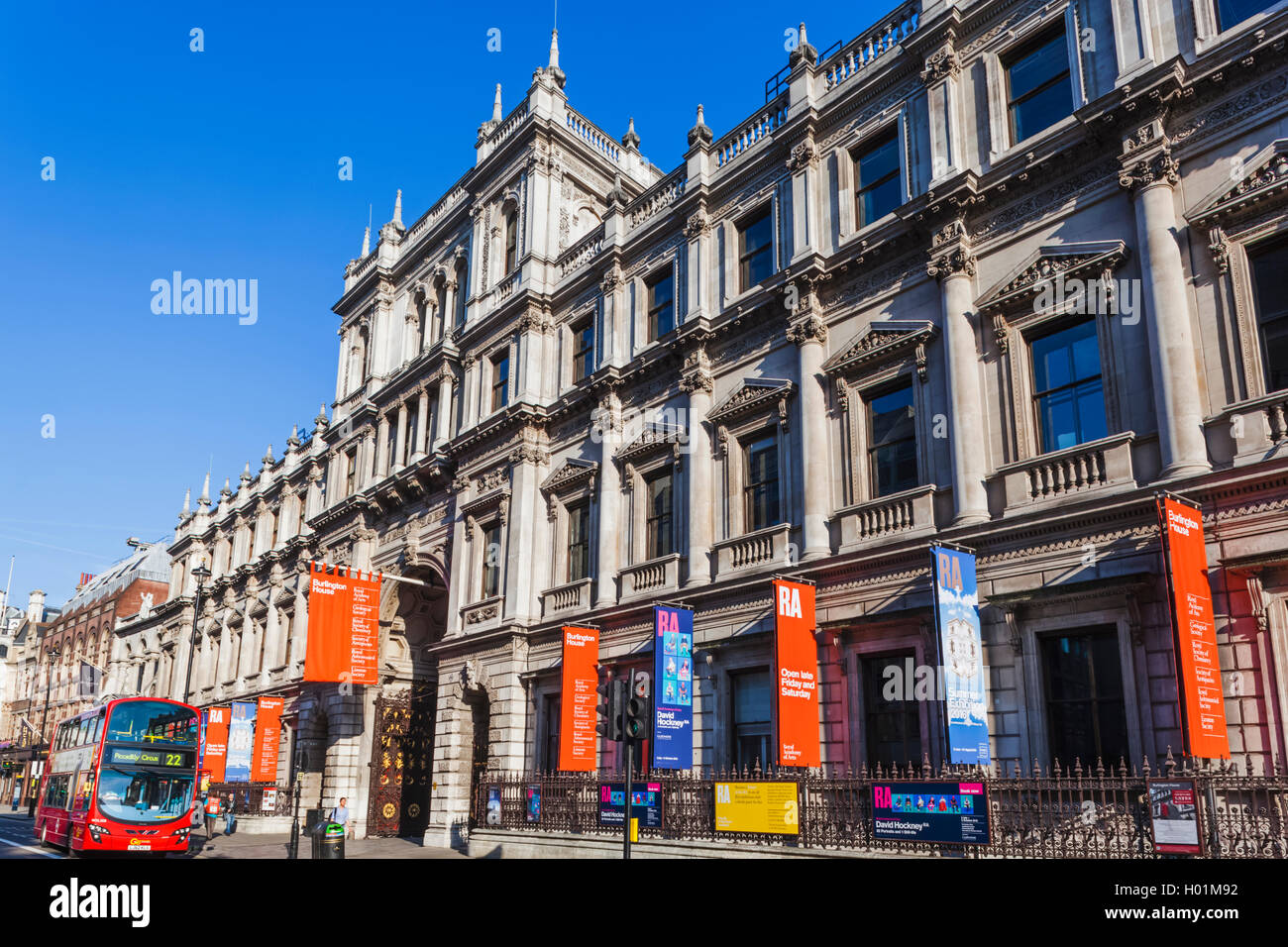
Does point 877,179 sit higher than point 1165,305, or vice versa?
point 877,179

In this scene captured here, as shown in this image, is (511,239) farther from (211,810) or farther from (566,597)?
(211,810)

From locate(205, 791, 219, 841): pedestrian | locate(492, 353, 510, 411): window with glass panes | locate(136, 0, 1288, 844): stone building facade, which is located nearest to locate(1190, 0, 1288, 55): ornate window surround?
locate(136, 0, 1288, 844): stone building facade

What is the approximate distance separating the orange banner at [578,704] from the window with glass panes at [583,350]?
26.7ft

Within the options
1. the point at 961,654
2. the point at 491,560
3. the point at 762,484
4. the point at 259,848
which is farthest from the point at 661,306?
the point at 259,848

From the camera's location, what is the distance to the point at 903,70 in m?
19.7

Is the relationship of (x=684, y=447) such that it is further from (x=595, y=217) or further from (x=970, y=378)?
(x=595, y=217)

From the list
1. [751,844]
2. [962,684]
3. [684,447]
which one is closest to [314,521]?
[684,447]

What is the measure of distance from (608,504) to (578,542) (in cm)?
203

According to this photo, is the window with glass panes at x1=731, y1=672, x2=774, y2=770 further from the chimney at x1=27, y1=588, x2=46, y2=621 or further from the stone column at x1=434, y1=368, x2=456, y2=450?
the chimney at x1=27, y1=588, x2=46, y2=621

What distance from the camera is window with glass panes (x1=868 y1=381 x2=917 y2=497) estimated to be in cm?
1789

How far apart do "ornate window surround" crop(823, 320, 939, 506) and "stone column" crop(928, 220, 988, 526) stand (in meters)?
0.65

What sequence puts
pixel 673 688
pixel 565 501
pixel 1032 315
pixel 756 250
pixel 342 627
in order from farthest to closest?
pixel 342 627
pixel 565 501
pixel 756 250
pixel 673 688
pixel 1032 315

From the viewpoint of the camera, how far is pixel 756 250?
22750mm
